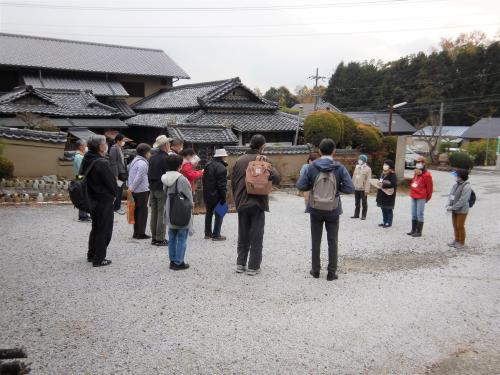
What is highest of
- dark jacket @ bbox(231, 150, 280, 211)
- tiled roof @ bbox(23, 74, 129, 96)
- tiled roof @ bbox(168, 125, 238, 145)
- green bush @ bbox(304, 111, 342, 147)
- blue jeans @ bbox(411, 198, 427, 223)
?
tiled roof @ bbox(23, 74, 129, 96)

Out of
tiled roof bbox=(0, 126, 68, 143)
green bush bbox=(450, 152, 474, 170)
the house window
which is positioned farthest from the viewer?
green bush bbox=(450, 152, 474, 170)

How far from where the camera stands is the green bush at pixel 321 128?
64.3 feet

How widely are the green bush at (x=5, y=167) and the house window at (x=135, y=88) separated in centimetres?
1824

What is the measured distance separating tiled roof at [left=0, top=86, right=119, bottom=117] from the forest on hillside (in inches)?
1418

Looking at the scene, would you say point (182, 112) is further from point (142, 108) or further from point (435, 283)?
point (435, 283)

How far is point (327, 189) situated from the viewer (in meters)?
5.63

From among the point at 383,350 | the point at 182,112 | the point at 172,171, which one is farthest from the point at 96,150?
the point at 182,112

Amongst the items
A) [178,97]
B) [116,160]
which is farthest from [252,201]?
[178,97]

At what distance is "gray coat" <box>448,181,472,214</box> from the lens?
8.02m

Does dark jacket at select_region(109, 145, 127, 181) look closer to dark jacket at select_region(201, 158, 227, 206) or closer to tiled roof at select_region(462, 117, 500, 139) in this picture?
dark jacket at select_region(201, 158, 227, 206)

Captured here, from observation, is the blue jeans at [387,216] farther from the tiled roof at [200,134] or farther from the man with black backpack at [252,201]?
the tiled roof at [200,134]

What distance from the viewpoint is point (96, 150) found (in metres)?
5.99

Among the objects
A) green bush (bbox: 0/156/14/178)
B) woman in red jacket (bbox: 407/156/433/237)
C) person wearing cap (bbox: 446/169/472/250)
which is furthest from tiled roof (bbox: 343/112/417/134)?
green bush (bbox: 0/156/14/178)

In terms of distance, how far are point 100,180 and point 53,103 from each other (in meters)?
16.5
